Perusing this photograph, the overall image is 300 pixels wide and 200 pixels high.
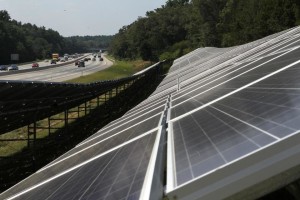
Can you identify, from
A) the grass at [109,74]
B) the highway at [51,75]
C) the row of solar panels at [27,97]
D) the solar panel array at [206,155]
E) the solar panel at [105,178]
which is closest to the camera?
the solar panel array at [206,155]

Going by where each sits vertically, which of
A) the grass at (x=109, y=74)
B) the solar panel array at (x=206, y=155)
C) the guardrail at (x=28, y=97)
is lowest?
the grass at (x=109, y=74)

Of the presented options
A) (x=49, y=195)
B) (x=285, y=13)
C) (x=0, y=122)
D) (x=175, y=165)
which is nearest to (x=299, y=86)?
(x=175, y=165)

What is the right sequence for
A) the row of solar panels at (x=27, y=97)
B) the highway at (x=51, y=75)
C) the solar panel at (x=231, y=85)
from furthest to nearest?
the highway at (x=51, y=75)
the row of solar panels at (x=27, y=97)
the solar panel at (x=231, y=85)

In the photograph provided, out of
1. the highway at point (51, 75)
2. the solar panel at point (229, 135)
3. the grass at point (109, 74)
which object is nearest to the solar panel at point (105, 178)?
the solar panel at point (229, 135)

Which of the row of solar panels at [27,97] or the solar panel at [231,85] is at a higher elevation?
the solar panel at [231,85]

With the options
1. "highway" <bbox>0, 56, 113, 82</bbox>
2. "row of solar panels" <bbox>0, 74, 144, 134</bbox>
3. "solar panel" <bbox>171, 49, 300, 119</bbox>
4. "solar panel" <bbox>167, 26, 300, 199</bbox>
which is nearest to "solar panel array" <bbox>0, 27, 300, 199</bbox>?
"solar panel" <bbox>167, 26, 300, 199</bbox>

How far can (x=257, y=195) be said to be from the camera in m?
4.84

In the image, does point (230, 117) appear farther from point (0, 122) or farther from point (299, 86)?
point (0, 122)

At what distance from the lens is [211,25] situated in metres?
106

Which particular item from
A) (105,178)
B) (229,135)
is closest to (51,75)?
(105,178)

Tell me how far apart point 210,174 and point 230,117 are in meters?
2.04

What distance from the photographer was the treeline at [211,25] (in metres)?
62.7

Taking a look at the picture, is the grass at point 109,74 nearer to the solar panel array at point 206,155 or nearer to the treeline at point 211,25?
the treeline at point 211,25

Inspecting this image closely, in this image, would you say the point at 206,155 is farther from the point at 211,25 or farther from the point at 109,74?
the point at 211,25
